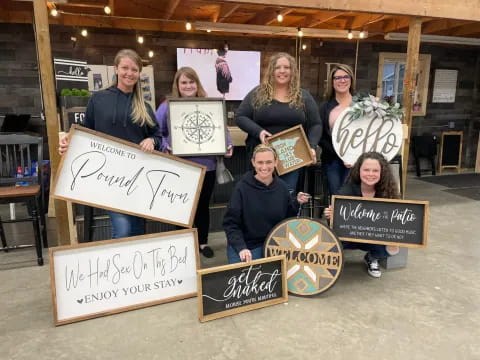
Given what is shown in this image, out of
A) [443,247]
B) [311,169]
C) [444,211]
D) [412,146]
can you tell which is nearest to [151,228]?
[311,169]

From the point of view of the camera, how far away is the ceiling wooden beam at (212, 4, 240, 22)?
390 centimetres

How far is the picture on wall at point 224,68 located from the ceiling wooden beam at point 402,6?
7.32 ft

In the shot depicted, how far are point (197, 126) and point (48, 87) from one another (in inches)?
39.3

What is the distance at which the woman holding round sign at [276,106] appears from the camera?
2.17 meters

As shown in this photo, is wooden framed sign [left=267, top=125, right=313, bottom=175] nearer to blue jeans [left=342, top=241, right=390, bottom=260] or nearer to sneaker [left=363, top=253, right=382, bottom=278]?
blue jeans [left=342, top=241, right=390, bottom=260]

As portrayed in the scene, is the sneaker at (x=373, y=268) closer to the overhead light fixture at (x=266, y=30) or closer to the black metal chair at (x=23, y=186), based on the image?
the black metal chair at (x=23, y=186)

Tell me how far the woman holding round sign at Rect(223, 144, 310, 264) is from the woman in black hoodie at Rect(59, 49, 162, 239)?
55 cm

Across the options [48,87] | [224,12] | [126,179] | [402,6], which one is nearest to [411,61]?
[402,6]

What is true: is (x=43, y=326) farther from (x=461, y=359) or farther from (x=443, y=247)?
(x=443, y=247)

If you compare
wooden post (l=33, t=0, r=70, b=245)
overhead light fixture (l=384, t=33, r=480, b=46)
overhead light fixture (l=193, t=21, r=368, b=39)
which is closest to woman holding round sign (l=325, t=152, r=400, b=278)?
wooden post (l=33, t=0, r=70, b=245)

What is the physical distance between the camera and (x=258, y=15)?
4.40 metres

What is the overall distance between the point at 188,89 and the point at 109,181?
732 mm

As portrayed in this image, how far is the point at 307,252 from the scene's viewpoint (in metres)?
1.95

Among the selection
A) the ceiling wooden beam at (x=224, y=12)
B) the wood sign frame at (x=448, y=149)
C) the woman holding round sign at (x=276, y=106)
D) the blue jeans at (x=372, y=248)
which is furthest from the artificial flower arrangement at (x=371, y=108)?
the wood sign frame at (x=448, y=149)
